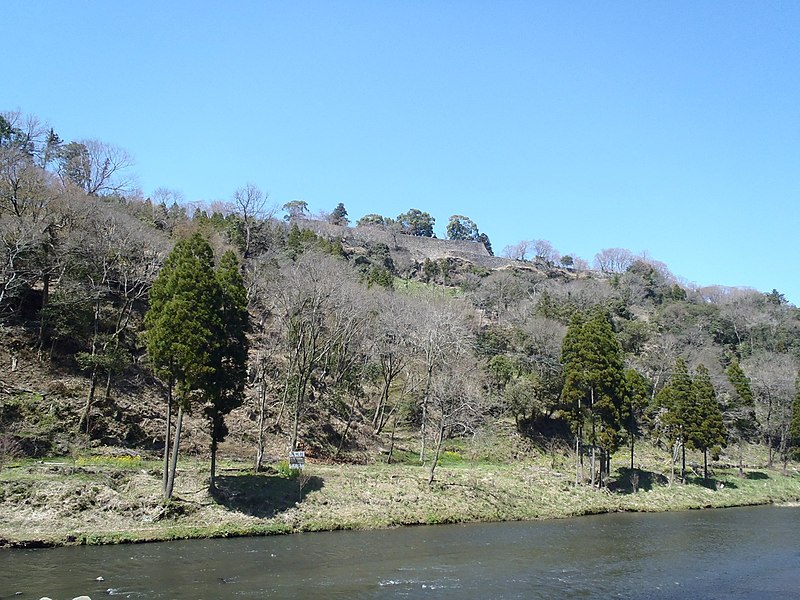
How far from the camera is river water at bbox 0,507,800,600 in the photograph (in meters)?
16.3

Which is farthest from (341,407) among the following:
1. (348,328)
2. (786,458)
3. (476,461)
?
(786,458)

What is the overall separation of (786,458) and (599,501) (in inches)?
1079

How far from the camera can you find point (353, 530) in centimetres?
2666

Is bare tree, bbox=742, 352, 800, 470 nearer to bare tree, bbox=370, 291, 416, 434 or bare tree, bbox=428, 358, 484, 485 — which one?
bare tree, bbox=428, 358, 484, 485

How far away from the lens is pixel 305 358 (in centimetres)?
3559

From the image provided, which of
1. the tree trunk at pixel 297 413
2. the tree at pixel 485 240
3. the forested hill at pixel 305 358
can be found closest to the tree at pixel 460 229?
the tree at pixel 485 240

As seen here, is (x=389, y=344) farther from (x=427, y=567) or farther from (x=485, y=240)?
(x=485, y=240)

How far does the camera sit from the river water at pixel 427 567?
16297 millimetres

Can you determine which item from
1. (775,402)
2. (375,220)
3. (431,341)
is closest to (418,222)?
(375,220)

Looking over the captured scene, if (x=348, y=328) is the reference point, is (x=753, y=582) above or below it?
below

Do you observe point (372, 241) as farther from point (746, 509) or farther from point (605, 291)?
point (746, 509)

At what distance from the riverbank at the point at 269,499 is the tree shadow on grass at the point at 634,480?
353mm

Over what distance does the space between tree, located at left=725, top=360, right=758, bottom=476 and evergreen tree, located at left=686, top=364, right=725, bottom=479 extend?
6.93m

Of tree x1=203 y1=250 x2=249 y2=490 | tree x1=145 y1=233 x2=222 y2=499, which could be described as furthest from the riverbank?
tree x1=203 y1=250 x2=249 y2=490
